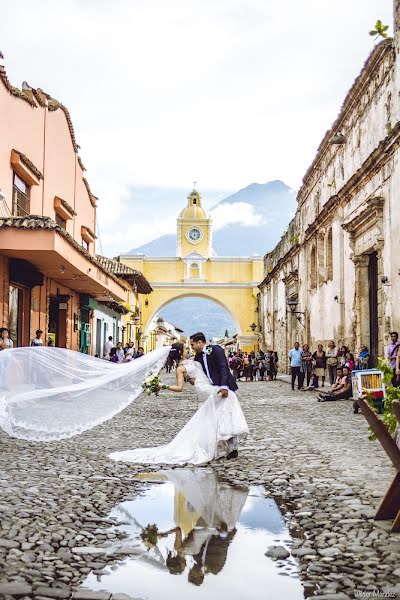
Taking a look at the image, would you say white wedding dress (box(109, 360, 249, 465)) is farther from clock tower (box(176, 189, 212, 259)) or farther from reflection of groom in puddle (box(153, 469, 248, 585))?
clock tower (box(176, 189, 212, 259))

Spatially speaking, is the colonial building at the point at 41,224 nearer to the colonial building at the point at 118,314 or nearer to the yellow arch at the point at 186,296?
the colonial building at the point at 118,314

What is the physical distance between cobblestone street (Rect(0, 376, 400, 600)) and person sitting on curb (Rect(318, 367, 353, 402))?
558cm

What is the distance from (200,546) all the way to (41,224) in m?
10.3

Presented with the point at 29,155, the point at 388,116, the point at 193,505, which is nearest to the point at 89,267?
the point at 29,155

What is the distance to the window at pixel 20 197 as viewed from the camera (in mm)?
15867

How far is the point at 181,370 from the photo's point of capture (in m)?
7.74

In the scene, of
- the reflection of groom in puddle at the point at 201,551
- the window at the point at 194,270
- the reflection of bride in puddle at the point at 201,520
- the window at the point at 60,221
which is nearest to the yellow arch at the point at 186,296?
the window at the point at 194,270

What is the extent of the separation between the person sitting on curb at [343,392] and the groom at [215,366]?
8.83m

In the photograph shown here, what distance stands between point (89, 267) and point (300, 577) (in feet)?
50.7

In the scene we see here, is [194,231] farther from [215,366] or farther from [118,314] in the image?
[215,366]

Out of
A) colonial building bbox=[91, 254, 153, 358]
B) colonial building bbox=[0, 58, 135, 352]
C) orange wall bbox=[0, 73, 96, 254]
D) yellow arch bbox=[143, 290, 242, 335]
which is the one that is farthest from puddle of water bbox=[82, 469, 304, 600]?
yellow arch bbox=[143, 290, 242, 335]

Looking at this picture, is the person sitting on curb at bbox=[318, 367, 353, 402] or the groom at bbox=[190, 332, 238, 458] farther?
the person sitting on curb at bbox=[318, 367, 353, 402]

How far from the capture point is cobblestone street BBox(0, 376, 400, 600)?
364 centimetres

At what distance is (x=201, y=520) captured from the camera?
192 inches
